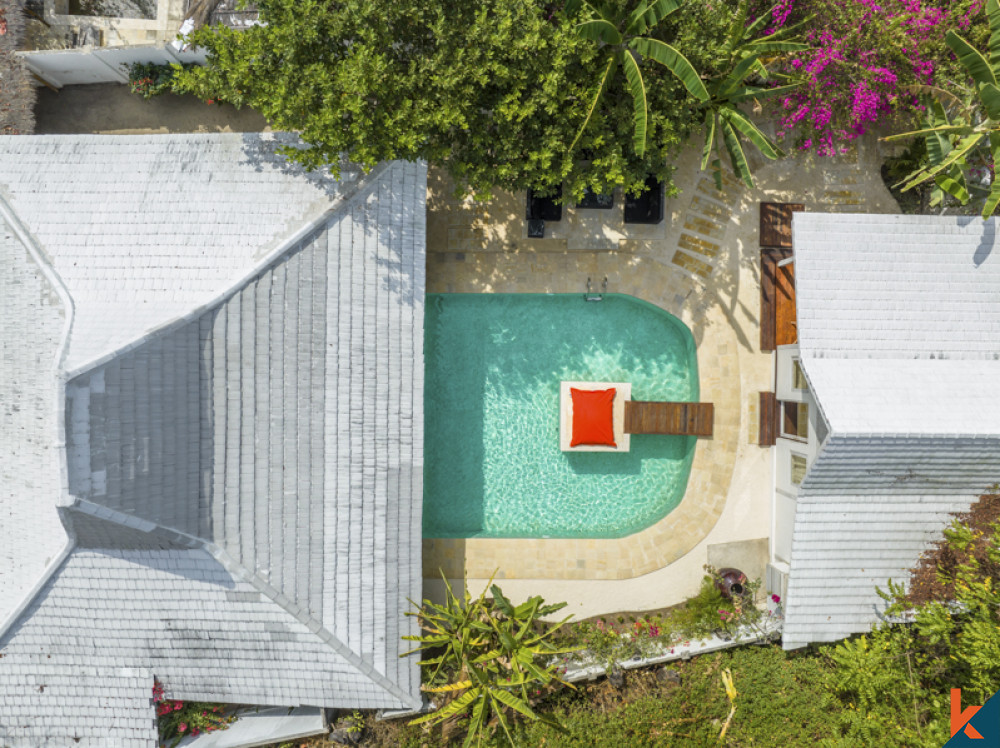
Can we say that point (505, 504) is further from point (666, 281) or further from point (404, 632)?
point (666, 281)

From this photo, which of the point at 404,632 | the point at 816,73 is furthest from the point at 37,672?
the point at 816,73

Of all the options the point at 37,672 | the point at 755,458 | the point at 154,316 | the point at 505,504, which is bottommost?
the point at 37,672

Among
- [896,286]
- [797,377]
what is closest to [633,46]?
[896,286]

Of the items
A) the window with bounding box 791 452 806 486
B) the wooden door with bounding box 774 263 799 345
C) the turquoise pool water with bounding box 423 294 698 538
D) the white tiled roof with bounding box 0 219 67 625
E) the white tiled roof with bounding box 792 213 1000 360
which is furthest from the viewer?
the turquoise pool water with bounding box 423 294 698 538

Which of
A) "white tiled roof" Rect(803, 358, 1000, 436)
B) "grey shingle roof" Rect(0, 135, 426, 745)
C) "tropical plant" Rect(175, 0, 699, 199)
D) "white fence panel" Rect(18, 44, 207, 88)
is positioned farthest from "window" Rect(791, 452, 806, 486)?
"white fence panel" Rect(18, 44, 207, 88)

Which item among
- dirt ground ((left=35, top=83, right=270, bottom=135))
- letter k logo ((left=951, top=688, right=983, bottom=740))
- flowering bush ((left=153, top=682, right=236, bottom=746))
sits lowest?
flowering bush ((left=153, top=682, right=236, bottom=746))

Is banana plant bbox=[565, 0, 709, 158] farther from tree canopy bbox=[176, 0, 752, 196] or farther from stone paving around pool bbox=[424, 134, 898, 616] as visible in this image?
stone paving around pool bbox=[424, 134, 898, 616]
